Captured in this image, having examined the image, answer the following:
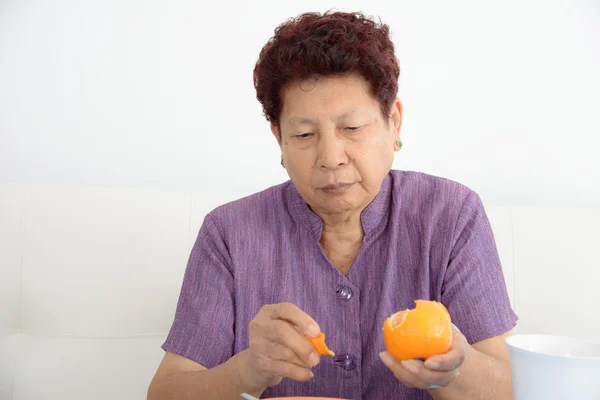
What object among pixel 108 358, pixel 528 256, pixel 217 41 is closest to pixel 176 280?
pixel 108 358

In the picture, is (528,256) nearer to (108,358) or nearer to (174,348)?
(174,348)

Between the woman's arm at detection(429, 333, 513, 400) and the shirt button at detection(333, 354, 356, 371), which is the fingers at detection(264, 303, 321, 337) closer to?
the woman's arm at detection(429, 333, 513, 400)

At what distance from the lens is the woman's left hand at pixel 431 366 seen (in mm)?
927

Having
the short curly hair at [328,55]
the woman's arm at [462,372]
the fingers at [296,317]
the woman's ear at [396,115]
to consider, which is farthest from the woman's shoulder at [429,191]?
the fingers at [296,317]

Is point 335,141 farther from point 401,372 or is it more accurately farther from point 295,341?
point 401,372

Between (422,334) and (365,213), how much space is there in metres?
0.69

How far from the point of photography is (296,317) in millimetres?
1077

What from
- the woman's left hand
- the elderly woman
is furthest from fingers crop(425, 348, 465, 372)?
the elderly woman

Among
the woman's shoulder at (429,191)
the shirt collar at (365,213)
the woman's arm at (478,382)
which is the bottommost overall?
the woman's arm at (478,382)

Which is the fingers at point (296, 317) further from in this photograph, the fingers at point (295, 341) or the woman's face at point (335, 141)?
the woman's face at point (335, 141)

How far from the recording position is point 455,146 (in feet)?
8.20

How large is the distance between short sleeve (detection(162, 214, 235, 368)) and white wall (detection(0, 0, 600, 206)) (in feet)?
2.65

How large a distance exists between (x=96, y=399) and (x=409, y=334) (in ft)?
4.41

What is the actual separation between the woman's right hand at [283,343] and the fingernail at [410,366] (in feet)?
0.59
